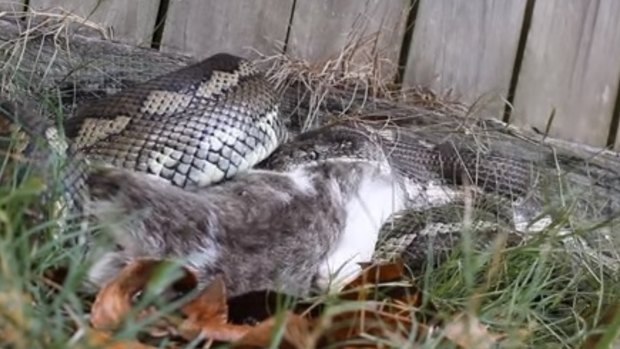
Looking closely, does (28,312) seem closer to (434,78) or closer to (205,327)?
(205,327)

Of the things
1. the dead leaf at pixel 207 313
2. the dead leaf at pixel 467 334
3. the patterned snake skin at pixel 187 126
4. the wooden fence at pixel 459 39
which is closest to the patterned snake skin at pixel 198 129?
the patterned snake skin at pixel 187 126

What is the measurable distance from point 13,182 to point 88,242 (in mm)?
173

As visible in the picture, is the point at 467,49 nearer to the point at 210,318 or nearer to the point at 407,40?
the point at 407,40

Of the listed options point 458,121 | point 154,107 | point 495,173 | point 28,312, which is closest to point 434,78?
point 458,121

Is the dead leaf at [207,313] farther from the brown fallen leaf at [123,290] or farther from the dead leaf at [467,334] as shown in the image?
the dead leaf at [467,334]

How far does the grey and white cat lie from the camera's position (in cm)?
259

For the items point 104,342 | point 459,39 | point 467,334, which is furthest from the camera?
point 459,39

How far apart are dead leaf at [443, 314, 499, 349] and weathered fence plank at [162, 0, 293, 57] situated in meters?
2.12

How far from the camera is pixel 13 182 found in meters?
2.29

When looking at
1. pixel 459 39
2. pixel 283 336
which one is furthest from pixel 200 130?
pixel 283 336

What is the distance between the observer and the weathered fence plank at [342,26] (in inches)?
169

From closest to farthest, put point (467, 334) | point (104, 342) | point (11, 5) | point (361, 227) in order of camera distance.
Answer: point (104, 342) < point (467, 334) < point (361, 227) < point (11, 5)

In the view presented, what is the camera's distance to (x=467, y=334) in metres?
1.90

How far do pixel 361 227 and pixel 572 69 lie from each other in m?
1.63
